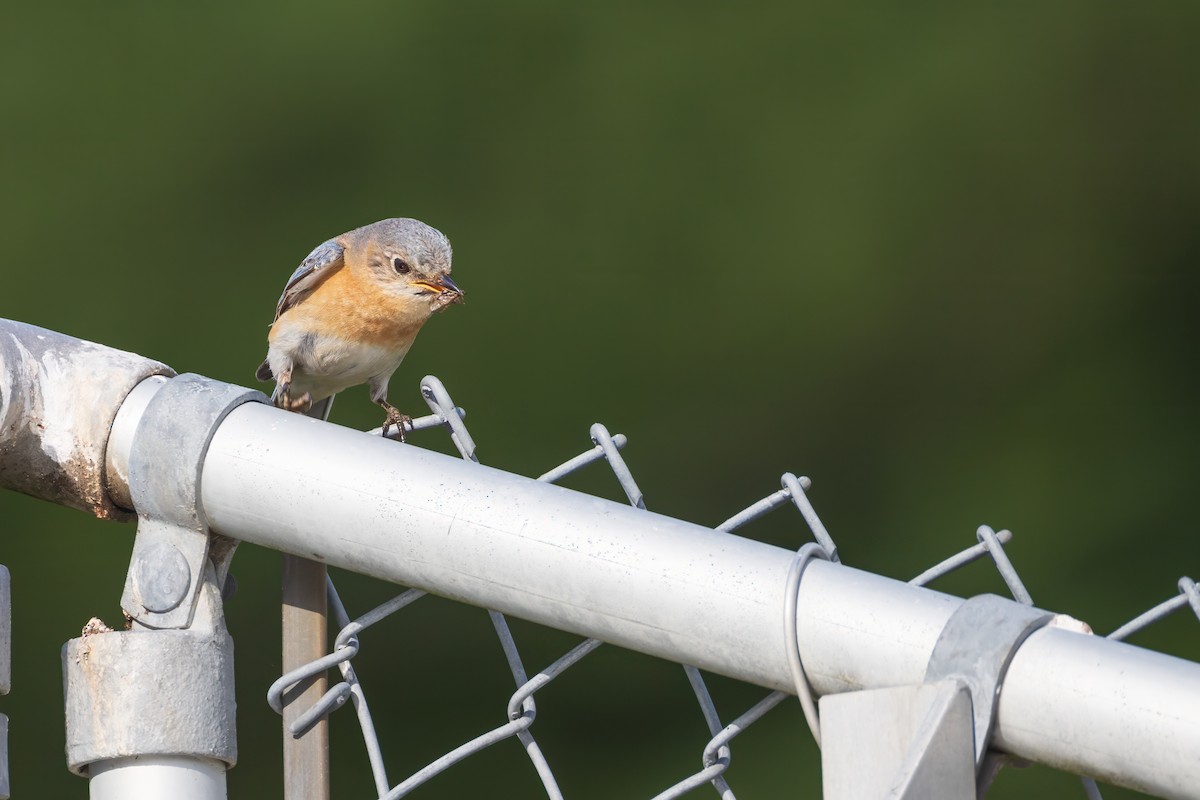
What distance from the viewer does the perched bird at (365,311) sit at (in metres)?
2.32

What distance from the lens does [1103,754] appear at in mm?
841

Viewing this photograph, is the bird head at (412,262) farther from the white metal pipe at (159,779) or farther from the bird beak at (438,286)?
the white metal pipe at (159,779)

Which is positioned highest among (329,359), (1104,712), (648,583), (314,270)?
(314,270)

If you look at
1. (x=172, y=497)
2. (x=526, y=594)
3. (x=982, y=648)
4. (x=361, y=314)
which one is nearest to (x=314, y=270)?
(x=361, y=314)

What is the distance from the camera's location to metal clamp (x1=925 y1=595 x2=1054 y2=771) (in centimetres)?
86

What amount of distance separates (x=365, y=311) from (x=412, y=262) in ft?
0.33

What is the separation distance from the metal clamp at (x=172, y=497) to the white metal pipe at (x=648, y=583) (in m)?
0.01

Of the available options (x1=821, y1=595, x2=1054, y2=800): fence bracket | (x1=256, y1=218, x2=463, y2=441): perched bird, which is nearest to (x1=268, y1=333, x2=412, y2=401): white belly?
(x1=256, y1=218, x2=463, y2=441): perched bird

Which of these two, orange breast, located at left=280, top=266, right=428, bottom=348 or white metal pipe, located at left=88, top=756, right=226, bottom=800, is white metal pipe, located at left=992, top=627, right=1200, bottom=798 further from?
orange breast, located at left=280, top=266, right=428, bottom=348

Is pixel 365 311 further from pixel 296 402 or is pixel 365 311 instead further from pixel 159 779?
pixel 159 779

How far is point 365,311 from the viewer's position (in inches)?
92.4

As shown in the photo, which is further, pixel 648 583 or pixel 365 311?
pixel 365 311

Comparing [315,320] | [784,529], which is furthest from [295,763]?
[784,529]

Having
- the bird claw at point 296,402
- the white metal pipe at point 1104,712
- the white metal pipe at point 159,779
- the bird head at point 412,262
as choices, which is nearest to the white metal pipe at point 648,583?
the white metal pipe at point 1104,712
